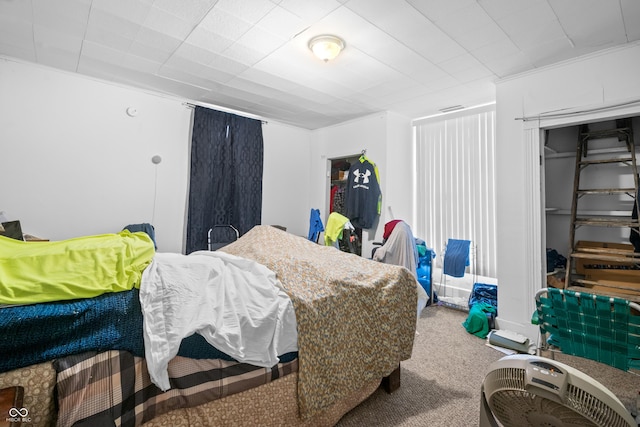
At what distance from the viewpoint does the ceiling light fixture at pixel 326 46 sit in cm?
239

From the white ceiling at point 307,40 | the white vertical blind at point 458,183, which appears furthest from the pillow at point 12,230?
the white vertical blind at point 458,183

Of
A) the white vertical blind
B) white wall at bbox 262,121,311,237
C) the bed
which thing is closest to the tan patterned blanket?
the bed

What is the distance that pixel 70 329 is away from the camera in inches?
42.7

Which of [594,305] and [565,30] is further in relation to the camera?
[565,30]

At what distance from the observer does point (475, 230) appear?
3.98 m

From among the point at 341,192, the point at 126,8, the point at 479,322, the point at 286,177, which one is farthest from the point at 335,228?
the point at 126,8

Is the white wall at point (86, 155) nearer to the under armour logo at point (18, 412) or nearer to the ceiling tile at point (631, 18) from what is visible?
the under armour logo at point (18, 412)

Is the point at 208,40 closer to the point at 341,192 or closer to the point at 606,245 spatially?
the point at 341,192

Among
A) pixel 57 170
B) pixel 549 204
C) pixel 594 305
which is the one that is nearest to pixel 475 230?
pixel 549 204

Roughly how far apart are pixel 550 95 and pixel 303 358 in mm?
3163

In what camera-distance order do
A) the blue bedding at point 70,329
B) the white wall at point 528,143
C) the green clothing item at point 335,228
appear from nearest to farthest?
the blue bedding at point 70,329 → the white wall at point 528,143 → the green clothing item at point 335,228

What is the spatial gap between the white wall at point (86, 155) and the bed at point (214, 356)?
208cm

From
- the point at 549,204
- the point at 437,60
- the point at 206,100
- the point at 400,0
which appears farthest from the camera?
the point at 206,100

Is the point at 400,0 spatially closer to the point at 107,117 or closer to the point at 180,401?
the point at 180,401
